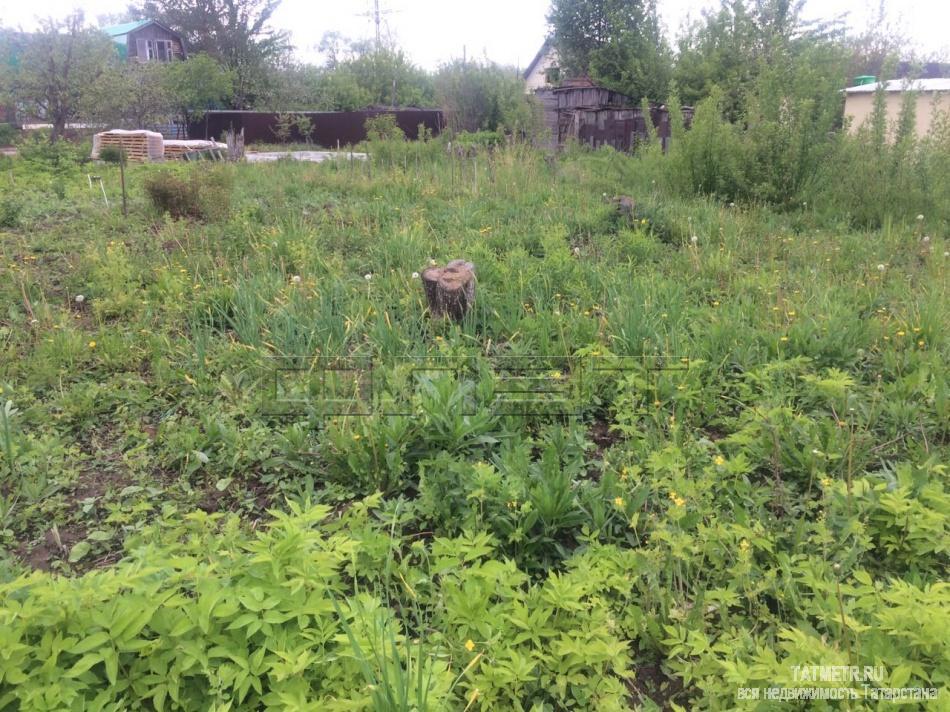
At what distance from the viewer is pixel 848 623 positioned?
5.74 ft

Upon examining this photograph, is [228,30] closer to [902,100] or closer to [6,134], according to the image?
[6,134]

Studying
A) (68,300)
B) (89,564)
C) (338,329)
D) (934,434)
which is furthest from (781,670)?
(68,300)

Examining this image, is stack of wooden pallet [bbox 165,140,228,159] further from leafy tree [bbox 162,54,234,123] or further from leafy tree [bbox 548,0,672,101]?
leafy tree [bbox 548,0,672,101]

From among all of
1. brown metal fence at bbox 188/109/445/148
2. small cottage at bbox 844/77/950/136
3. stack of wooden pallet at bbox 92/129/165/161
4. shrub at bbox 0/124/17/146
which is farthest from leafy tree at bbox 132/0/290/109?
small cottage at bbox 844/77/950/136

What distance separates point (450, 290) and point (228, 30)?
33.9 meters

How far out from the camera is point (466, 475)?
2.51 metres

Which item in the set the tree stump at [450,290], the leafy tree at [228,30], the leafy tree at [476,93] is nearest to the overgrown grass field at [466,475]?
the tree stump at [450,290]

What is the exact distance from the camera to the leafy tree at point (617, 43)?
18.0 m

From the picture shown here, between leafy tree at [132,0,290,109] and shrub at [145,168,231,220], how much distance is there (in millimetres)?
27052

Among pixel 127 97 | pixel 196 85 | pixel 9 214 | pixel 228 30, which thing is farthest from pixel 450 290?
pixel 228 30

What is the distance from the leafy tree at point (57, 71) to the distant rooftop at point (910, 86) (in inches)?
714

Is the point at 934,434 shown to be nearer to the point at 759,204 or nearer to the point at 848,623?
the point at 848,623

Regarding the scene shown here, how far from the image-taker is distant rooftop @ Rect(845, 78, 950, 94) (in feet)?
25.5

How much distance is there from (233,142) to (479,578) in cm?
1317
